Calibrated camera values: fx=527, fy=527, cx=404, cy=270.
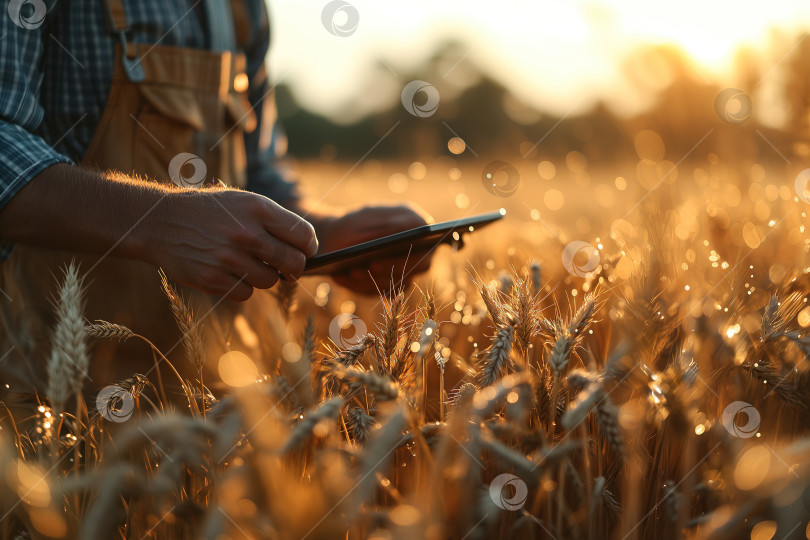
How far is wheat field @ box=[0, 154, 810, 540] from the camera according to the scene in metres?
0.66

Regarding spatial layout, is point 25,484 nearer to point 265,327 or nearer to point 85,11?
point 265,327

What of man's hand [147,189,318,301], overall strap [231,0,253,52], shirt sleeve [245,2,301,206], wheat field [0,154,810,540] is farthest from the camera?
shirt sleeve [245,2,301,206]

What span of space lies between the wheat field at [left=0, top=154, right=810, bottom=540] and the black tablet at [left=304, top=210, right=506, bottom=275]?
7.8 inches

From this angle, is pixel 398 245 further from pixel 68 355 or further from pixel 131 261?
pixel 131 261

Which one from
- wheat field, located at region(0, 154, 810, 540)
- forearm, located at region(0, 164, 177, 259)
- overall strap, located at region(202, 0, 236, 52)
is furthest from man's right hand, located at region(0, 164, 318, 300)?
overall strap, located at region(202, 0, 236, 52)

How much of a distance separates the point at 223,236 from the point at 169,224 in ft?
0.44

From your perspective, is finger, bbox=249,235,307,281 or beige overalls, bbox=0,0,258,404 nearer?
finger, bbox=249,235,307,281

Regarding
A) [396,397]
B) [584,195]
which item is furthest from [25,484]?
[584,195]

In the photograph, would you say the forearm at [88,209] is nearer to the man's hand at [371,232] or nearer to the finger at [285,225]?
the finger at [285,225]

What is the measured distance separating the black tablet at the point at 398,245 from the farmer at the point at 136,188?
5 centimetres

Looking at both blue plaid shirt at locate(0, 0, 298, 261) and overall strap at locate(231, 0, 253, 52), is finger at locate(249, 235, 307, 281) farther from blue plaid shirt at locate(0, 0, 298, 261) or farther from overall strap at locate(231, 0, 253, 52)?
overall strap at locate(231, 0, 253, 52)

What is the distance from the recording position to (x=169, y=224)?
1.19 meters

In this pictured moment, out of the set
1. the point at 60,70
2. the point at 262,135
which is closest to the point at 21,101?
the point at 60,70

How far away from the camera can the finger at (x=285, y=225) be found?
1175mm
